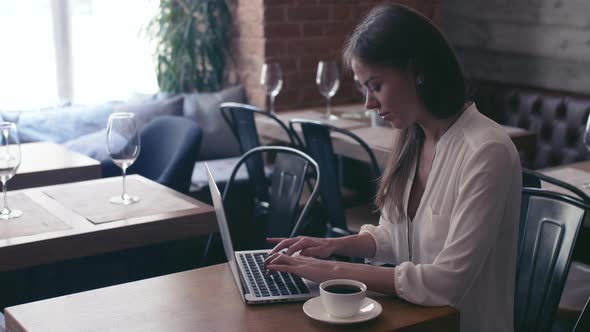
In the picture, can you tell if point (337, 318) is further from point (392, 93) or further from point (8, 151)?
point (8, 151)

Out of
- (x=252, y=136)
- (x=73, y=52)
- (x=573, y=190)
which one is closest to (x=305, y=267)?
(x=573, y=190)

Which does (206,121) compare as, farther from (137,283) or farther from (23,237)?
(137,283)

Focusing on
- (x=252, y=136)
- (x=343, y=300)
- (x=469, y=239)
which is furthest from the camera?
(x=252, y=136)

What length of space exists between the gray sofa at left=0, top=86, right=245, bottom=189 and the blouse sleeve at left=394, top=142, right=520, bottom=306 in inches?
108

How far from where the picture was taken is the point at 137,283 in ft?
5.46

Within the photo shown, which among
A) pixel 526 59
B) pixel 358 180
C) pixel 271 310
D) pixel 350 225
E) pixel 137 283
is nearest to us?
pixel 271 310

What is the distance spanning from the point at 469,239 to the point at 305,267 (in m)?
0.32

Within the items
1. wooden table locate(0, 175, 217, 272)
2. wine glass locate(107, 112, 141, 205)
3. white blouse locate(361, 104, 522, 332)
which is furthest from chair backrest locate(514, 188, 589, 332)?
wine glass locate(107, 112, 141, 205)

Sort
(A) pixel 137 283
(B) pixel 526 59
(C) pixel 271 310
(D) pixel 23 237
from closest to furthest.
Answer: (C) pixel 271 310 < (A) pixel 137 283 < (D) pixel 23 237 < (B) pixel 526 59

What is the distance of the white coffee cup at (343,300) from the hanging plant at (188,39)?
3.44 metres

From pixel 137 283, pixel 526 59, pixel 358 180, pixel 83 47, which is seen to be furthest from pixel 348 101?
pixel 137 283

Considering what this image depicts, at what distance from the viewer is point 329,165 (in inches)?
122

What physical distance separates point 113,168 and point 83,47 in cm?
134

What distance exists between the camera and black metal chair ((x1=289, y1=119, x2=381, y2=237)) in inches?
121
